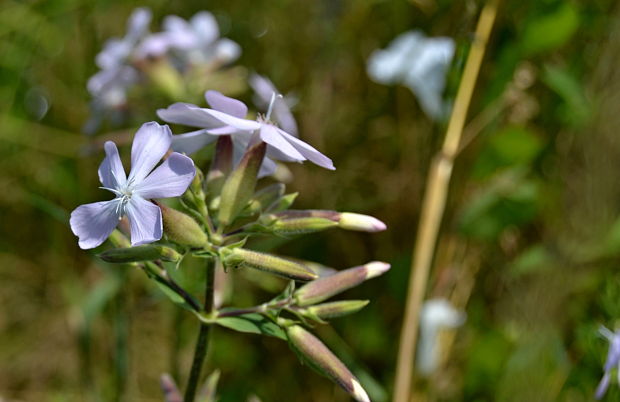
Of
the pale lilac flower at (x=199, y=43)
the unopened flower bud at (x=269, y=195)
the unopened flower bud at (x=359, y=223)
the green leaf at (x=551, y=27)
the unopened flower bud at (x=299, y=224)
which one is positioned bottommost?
the pale lilac flower at (x=199, y=43)

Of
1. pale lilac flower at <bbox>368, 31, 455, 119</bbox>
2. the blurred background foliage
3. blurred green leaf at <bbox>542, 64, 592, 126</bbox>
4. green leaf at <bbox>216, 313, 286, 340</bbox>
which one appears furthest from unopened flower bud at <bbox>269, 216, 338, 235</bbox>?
pale lilac flower at <bbox>368, 31, 455, 119</bbox>

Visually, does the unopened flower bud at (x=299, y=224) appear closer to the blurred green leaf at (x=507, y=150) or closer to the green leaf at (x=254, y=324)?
the green leaf at (x=254, y=324)

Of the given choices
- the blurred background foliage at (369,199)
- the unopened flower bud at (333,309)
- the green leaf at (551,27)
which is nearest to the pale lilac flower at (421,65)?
the blurred background foliage at (369,199)

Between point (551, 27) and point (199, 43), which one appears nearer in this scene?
point (551, 27)

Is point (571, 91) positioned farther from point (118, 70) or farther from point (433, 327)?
point (118, 70)

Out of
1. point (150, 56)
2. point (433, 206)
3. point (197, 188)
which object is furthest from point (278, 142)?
point (150, 56)

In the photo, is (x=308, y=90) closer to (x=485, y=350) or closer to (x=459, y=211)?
(x=459, y=211)
